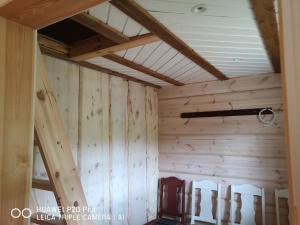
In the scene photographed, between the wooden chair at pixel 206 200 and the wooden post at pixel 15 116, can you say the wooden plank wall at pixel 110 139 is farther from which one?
the wooden post at pixel 15 116

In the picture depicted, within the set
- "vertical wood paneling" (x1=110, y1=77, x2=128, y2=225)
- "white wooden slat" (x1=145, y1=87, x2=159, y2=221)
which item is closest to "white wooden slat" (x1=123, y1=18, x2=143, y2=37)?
"vertical wood paneling" (x1=110, y1=77, x2=128, y2=225)

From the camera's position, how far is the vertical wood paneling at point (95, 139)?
2.34 m

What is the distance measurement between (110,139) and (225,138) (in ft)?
4.97

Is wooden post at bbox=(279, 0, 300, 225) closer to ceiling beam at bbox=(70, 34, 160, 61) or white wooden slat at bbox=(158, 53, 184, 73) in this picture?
ceiling beam at bbox=(70, 34, 160, 61)

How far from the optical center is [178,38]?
1745 mm

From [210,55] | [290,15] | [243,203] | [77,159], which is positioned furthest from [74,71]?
[243,203]

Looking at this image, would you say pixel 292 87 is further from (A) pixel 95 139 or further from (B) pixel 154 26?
(A) pixel 95 139

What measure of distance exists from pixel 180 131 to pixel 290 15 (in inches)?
120

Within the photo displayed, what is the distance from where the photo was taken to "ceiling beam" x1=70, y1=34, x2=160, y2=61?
1702mm

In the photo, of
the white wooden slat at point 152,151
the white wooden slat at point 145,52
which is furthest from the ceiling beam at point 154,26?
the white wooden slat at point 152,151

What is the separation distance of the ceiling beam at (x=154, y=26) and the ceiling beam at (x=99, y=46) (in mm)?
82

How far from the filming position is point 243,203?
2.80 meters

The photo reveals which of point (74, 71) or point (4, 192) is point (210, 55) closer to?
point (74, 71)

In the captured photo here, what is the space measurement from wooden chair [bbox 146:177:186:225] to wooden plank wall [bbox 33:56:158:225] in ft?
0.46
